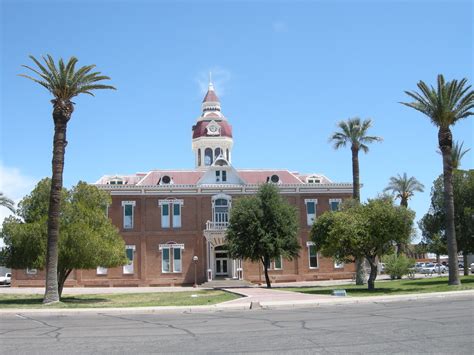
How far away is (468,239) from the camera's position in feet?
136

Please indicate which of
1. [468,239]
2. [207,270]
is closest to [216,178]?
[207,270]

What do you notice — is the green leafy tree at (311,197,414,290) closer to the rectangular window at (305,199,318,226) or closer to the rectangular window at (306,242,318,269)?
the rectangular window at (305,199,318,226)

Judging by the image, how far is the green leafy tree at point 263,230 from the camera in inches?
Result: 1731

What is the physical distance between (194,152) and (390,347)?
5535 cm

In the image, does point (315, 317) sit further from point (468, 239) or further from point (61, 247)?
point (468, 239)

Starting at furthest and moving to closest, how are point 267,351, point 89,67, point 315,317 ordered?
1. point 89,67
2. point 315,317
3. point 267,351

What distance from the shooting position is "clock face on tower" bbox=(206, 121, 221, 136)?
65.1m

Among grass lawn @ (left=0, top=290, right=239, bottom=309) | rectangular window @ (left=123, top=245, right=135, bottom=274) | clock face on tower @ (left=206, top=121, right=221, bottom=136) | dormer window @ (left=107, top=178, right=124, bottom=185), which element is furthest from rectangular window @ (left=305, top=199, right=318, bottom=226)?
grass lawn @ (left=0, top=290, right=239, bottom=309)

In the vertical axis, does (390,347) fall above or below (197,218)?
below

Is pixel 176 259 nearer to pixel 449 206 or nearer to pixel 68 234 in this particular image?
pixel 68 234

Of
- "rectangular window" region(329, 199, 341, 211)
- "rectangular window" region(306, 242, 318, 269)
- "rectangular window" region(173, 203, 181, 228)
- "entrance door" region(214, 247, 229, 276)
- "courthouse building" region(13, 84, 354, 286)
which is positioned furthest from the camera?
"rectangular window" region(329, 199, 341, 211)

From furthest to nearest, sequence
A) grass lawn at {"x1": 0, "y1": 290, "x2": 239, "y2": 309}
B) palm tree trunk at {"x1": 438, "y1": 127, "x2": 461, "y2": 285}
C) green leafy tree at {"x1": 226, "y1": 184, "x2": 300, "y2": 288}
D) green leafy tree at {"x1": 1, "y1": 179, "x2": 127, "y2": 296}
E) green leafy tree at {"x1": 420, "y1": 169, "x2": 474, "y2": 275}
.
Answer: green leafy tree at {"x1": 226, "y1": 184, "x2": 300, "y2": 288} < green leafy tree at {"x1": 420, "y1": 169, "x2": 474, "y2": 275} < palm tree trunk at {"x1": 438, "y1": 127, "x2": 461, "y2": 285} < green leafy tree at {"x1": 1, "y1": 179, "x2": 127, "y2": 296} < grass lawn at {"x1": 0, "y1": 290, "x2": 239, "y2": 309}

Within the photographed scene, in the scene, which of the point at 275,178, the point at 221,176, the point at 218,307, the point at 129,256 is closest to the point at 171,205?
the point at 221,176

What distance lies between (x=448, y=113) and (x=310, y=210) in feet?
72.7
